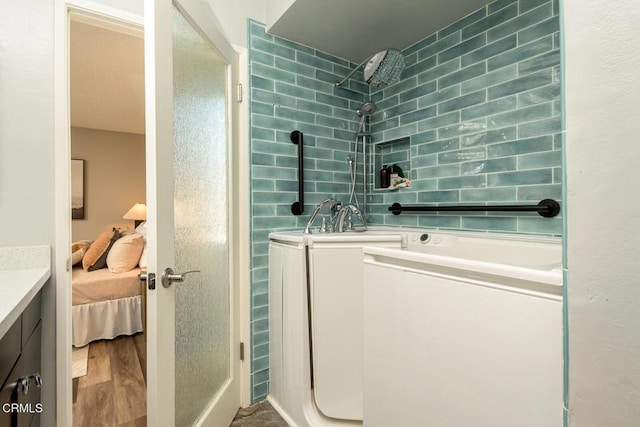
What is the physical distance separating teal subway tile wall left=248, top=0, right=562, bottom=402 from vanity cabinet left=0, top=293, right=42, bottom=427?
0.93 metres

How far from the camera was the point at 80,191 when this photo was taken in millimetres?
4297

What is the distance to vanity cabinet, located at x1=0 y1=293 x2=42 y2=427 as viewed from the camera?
70 cm

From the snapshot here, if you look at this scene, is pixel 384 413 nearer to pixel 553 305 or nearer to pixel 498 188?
pixel 553 305

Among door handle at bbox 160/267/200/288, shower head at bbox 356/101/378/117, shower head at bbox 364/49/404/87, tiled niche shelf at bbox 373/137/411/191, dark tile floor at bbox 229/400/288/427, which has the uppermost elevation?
shower head at bbox 364/49/404/87

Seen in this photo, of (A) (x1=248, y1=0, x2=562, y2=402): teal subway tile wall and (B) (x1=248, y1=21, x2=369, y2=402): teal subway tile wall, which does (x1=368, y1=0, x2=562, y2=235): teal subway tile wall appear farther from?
(B) (x1=248, y1=21, x2=369, y2=402): teal subway tile wall

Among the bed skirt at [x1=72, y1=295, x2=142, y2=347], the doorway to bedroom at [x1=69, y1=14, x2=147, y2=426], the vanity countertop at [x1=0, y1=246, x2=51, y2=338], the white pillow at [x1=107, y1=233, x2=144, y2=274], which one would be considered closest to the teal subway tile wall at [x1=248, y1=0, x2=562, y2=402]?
the doorway to bedroom at [x1=69, y1=14, x2=147, y2=426]

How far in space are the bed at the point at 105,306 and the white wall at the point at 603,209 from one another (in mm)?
2926

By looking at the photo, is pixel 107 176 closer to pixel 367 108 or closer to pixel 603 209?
pixel 367 108

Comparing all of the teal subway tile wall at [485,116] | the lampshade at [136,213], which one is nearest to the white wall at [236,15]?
the teal subway tile wall at [485,116]

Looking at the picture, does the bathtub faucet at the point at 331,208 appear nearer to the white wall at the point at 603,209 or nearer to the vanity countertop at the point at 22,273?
the vanity countertop at the point at 22,273

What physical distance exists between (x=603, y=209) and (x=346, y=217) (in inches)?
62.0

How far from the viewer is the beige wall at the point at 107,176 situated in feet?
14.4

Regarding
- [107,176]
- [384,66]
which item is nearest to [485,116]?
[384,66]

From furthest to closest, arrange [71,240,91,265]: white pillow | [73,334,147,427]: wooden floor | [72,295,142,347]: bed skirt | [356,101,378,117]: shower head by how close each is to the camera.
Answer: [71,240,91,265]: white pillow < [72,295,142,347]: bed skirt < [356,101,378,117]: shower head < [73,334,147,427]: wooden floor
